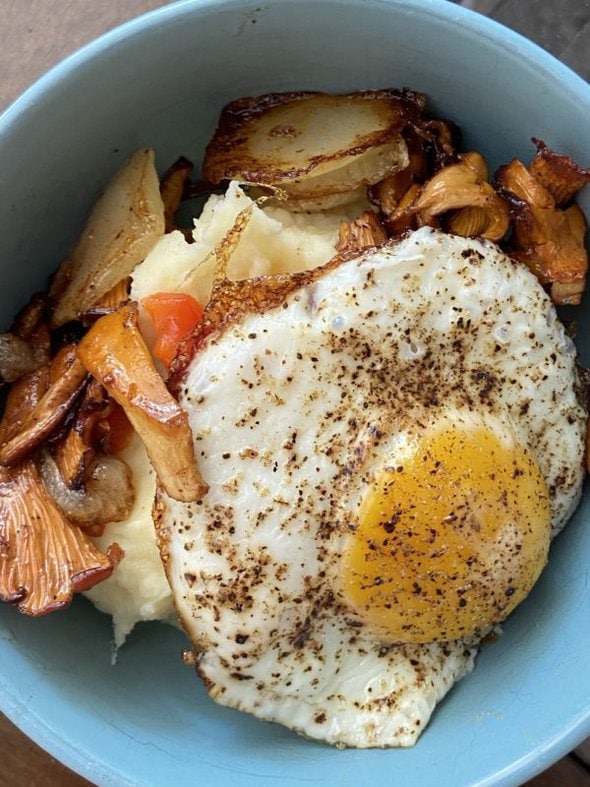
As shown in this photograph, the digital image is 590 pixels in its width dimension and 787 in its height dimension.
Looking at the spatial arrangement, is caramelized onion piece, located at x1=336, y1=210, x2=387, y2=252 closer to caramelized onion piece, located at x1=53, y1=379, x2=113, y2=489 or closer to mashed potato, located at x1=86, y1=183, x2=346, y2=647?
mashed potato, located at x1=86, y1=183, x2=346, y2=647

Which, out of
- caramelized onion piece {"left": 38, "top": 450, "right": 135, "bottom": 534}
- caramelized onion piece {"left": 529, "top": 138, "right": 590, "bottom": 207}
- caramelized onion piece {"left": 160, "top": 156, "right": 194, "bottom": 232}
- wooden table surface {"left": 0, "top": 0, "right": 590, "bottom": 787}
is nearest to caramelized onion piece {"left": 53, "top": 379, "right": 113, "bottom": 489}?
caramelized onion piece {"left": 38, "top": 450, "right": 135, "bottom": 534}

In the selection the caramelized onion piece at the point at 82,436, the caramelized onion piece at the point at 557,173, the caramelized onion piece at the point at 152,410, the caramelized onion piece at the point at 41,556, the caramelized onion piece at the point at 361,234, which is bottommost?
the caramelized onion piece at the point at 41,556

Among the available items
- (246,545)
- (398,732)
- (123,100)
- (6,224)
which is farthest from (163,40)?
(398,732)

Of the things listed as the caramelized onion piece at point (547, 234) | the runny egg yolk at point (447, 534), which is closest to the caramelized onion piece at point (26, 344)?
the runny egg yolk at point (447, 534)

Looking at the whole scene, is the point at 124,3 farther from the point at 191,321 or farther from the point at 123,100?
the point at 191,321

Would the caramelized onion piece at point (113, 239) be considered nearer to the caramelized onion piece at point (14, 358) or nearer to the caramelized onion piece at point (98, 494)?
the caramelized onion piece at point (14, 358)

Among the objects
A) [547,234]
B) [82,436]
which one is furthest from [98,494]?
[547,234]
